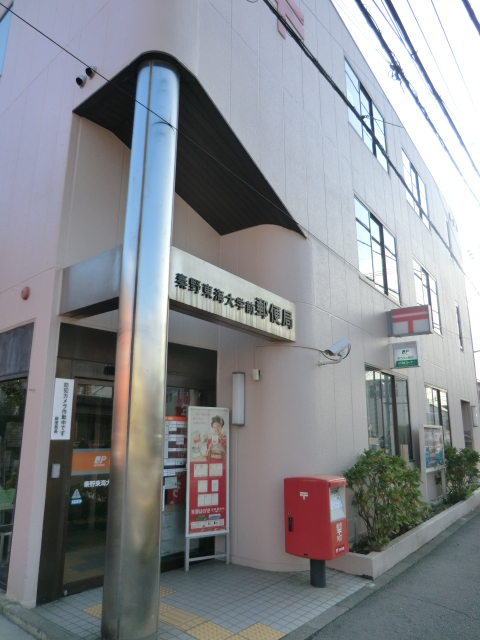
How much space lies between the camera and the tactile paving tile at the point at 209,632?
4.62 m

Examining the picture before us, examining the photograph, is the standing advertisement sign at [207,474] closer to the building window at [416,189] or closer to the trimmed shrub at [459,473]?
the trimmed shrub at [459,473]

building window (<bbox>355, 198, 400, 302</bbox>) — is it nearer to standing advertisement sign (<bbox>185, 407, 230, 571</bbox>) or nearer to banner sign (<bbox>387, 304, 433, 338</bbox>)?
banner sign (<bbox>387, 304, 433, 338</bbox>)

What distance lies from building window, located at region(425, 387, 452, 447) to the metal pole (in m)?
10.6

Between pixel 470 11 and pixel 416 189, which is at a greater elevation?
pixel 416 189

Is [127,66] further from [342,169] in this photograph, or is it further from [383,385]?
[383,385]

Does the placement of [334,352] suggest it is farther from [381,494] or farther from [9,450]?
[9,450]

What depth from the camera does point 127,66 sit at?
5.79 metres

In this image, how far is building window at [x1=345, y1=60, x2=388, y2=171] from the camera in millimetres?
11359

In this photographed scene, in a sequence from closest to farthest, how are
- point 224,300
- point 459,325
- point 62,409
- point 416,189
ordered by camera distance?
point 62,409, point 224,300, point 416,189, point 459,325

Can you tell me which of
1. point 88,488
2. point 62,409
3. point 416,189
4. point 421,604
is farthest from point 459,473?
point 62,409

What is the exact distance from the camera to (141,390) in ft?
15.0

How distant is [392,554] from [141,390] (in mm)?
4967

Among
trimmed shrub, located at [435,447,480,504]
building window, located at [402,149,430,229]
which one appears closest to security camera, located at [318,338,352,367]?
trimmed shrub, located at [435,447,480,504]

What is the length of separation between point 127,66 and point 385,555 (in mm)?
7503
